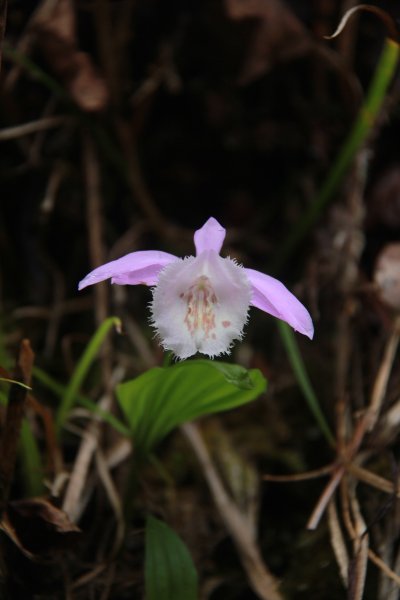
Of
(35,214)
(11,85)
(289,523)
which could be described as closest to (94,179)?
(35,214)

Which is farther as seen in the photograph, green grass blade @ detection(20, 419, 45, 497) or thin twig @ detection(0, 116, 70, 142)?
thin twig @ detection(0, 116, 70, 142)

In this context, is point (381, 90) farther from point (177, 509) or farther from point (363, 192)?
point (177, 509)

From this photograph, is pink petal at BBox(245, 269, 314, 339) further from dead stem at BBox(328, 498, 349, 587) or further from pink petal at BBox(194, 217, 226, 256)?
dead stem at BBox(328, 498, 349, 587)

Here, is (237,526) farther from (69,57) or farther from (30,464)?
(69,57)

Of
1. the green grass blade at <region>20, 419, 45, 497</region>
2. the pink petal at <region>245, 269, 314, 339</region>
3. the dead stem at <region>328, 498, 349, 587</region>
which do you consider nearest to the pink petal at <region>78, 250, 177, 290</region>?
the pink petal at <region>245, 269, 314, 339</region>

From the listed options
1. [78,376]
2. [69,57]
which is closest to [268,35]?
[69,57]

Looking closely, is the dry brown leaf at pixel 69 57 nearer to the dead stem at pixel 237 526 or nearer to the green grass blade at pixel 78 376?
the green grass blade at pixel 78 376

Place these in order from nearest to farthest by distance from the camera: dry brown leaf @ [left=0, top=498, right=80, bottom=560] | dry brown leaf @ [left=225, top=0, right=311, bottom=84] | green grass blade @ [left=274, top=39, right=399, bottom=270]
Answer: dry brown leaf @ [left=0, top=498, right=80, bottom=560]
green grass blade @ [left=274, top=39, right=399, bottom=270]
dry brown leaf @ [left=225, top=0, right=311, bottom=84]

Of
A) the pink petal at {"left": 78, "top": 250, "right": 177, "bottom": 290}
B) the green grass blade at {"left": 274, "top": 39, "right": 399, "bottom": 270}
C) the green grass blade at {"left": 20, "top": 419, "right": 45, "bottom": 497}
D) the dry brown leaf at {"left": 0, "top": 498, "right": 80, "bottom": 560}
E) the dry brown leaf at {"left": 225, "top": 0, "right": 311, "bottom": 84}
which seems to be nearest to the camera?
the pink petal at {"left": 78, "top": 250, "right": 177, "bottom": 290}
